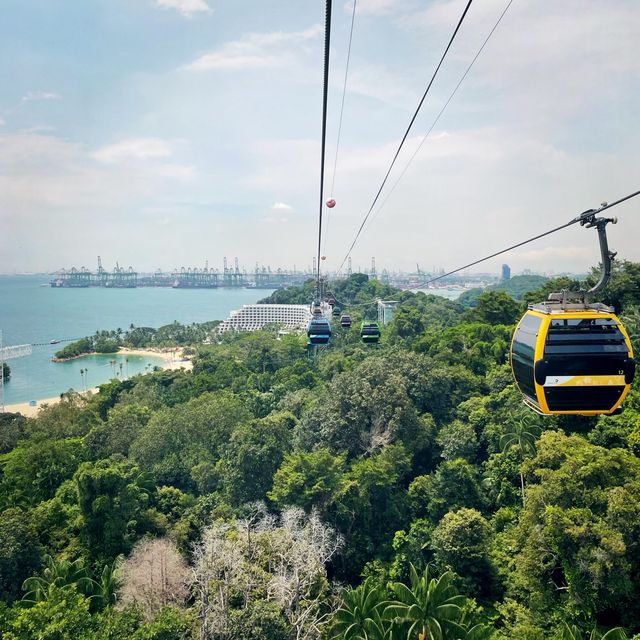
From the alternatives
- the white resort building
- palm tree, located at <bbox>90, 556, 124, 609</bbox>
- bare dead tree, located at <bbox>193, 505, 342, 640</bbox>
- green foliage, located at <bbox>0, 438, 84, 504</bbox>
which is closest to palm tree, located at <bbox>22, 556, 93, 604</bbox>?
palm tree, located at <bbox>90, 556, 124, 609</bbox>

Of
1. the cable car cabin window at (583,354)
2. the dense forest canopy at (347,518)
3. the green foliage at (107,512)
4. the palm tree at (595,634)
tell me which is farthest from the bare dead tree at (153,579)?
the cable car cabin window at (583,354)

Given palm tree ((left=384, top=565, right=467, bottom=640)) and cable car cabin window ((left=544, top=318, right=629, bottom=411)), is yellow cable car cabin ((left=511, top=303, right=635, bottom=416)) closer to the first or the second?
cable car cabin window ((left=544, top=318, right=629, bottom=411))

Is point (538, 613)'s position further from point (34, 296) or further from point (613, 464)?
point (34, 296)

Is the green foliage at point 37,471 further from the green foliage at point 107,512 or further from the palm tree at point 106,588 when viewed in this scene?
the palm tree at point 106,588

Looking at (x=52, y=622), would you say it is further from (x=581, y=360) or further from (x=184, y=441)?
(x=184, y=441)

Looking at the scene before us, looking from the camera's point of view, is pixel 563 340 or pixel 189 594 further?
pixel 189 594


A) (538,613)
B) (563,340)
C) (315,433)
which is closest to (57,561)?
(315,433)

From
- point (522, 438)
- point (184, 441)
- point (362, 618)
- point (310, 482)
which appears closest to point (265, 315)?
point (184, 441)
